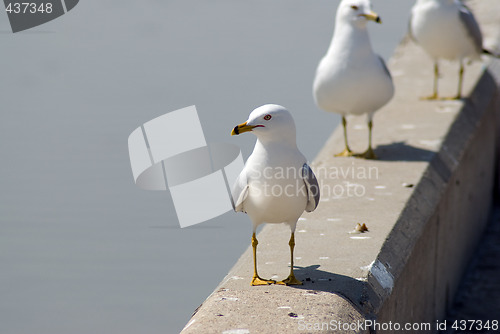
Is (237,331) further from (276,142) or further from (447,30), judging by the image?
(447,30)

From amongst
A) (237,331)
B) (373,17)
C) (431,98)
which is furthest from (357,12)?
(237,331)

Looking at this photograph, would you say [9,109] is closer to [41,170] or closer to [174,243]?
[41,170]

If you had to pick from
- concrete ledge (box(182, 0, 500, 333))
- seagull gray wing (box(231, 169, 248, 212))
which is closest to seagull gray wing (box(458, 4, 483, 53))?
concrete ledge (box(182, 0, 500, 333))

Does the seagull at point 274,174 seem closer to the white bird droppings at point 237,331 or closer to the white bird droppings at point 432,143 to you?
the white bird droppings at point 237,331

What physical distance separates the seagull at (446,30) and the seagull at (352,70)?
5.05 ft

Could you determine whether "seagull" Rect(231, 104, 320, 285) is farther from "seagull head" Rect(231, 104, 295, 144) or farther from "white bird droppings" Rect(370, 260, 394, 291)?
"white bird droppings" Rect(370, 260, 394, 291)

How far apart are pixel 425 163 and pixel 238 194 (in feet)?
6.42

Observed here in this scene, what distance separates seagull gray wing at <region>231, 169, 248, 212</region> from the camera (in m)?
3.29

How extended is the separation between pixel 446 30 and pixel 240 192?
3911 mm

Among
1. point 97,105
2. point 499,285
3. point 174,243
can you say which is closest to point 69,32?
point 97,105

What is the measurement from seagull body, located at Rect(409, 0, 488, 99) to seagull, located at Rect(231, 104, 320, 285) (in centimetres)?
360

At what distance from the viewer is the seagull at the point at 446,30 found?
6633 millimetres

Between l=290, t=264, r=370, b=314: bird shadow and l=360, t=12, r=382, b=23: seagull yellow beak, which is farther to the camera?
l=360, t=12, r=382, b=23: seagull yellow beak

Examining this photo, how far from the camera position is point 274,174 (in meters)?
3.22
